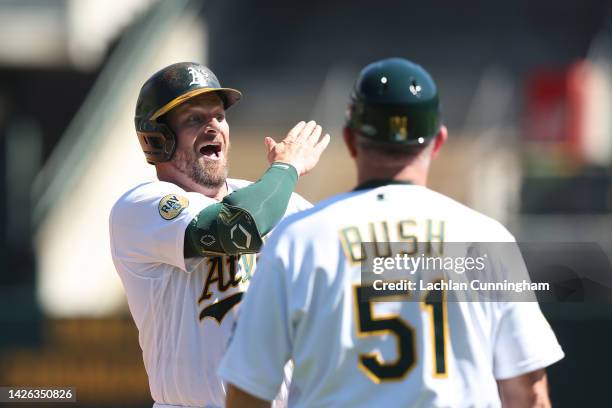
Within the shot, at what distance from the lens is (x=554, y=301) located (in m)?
9.58

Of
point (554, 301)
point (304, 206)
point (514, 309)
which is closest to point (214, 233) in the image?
point (304, 206)

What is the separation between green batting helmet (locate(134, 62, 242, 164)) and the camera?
4.67 metres

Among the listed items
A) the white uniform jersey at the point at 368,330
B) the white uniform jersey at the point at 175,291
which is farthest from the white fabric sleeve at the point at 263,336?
the white uniform jersey at the point at 175,291

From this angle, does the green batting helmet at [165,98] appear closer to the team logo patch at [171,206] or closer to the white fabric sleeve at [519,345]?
the team logo patch at [171,206]

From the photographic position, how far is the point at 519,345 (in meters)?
3.47

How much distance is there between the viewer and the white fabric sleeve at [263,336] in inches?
135

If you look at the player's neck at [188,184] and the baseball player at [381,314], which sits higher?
the player's neck at [188,184]

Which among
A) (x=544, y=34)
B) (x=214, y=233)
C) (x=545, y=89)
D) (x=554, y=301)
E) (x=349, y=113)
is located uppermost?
(x=544, y=34)

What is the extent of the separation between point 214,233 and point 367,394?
1155 millimetres

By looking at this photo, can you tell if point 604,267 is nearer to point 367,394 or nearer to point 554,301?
point 554,301

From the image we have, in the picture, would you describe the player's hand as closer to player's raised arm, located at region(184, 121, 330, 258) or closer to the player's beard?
player's raised arm, located at region(184, 121, 330, 258)

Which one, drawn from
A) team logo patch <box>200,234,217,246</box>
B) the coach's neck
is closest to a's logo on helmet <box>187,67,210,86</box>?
team logo patch <box>200,234,217,246</box>

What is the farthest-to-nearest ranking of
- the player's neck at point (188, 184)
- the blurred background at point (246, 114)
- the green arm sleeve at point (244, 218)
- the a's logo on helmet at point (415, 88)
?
the blurred background at point (246, 114) < the player's neck at point (188, 184) < the green arm sleeve at point (244, 218) < the a's logo on helmet at point (415, 88)

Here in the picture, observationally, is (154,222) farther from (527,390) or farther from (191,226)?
(527,390)
